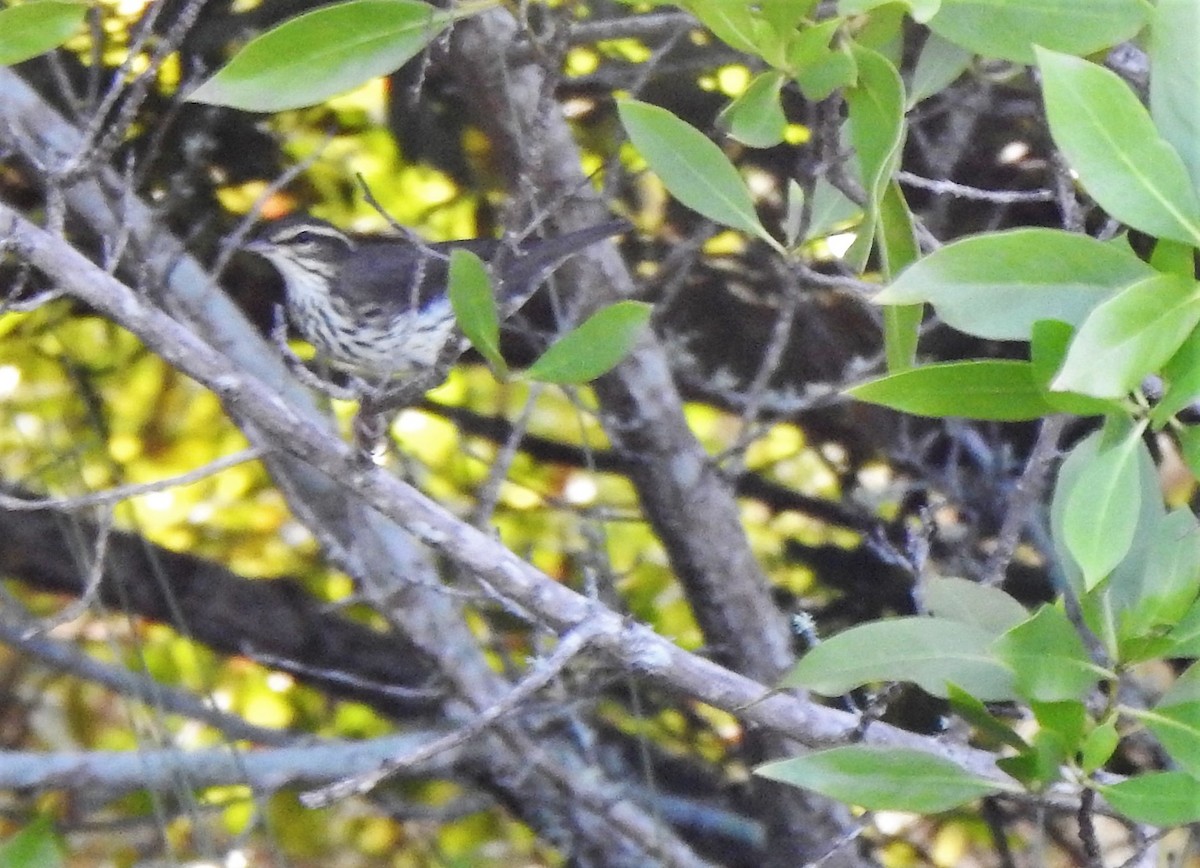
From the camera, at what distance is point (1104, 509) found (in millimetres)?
855

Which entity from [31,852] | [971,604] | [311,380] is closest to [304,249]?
[31,852]

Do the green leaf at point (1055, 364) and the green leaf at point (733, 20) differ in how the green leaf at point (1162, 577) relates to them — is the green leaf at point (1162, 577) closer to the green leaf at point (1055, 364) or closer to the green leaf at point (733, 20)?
the green leaf at point (1055, 364)

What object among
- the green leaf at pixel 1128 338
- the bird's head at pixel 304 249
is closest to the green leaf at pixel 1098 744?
the green leaf at pixel 1128 338

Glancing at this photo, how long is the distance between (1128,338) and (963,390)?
0.52 ft

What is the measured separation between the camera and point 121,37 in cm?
242

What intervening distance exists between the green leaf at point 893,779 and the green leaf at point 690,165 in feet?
1.20

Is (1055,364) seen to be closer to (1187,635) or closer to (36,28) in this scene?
(1187,635)

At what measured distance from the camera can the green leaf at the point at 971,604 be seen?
1.10 metres

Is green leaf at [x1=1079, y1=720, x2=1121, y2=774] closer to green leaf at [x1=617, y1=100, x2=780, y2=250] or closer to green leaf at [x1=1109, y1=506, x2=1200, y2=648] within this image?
green leaf at [x1=1109, y1=506, x2=1200, y2=648]

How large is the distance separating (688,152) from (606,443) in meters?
1.57

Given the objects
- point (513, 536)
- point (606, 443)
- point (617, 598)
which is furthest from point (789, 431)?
point (617, 598)

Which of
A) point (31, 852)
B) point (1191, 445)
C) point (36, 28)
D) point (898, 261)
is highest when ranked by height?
point (36, 28)

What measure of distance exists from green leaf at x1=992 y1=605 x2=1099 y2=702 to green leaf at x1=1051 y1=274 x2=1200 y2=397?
0.20 m

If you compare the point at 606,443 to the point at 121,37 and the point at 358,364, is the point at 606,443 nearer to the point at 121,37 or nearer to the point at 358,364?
the point at 358,364
